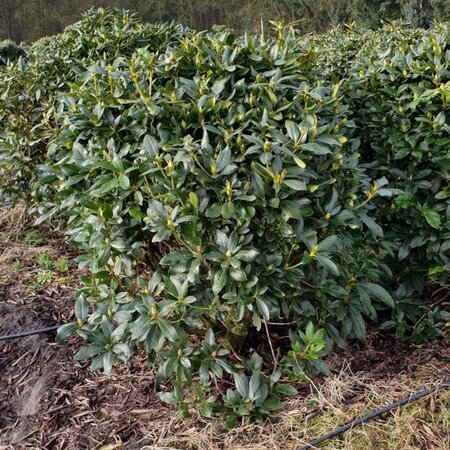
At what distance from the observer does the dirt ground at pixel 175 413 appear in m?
1.88

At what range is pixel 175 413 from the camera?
203 centimetres

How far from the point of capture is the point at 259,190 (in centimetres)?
178

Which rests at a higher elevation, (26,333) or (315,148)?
(315,148)

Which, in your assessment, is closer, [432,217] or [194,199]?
[194,199]

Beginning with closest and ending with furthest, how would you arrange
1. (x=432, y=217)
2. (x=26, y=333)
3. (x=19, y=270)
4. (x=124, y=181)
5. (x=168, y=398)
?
(x=124, y=181) → (x=168, y=398) → (x=432, y=217) → (x=26, y=333) → (x=19, y=270)

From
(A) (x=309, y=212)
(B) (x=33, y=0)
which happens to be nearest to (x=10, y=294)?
(A) (x=309, y=212)

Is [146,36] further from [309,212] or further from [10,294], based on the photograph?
[309,212]

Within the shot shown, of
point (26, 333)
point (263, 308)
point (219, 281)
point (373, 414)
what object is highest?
point (219, 281)

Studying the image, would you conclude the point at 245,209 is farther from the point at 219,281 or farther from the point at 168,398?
the point at 168,398

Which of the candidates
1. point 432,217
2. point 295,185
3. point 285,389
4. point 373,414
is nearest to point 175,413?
point 285,389

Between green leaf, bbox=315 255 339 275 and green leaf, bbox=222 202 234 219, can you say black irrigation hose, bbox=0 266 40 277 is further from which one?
green leaf, bbox=315 255 339 275

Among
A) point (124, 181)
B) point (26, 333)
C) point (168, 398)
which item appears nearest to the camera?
point (124, 181)

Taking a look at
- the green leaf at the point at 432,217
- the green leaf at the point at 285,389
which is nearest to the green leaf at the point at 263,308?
the green leaf at the point at 285,389

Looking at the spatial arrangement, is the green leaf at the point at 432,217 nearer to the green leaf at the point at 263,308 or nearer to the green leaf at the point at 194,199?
the green leaf at the point at 263,308
